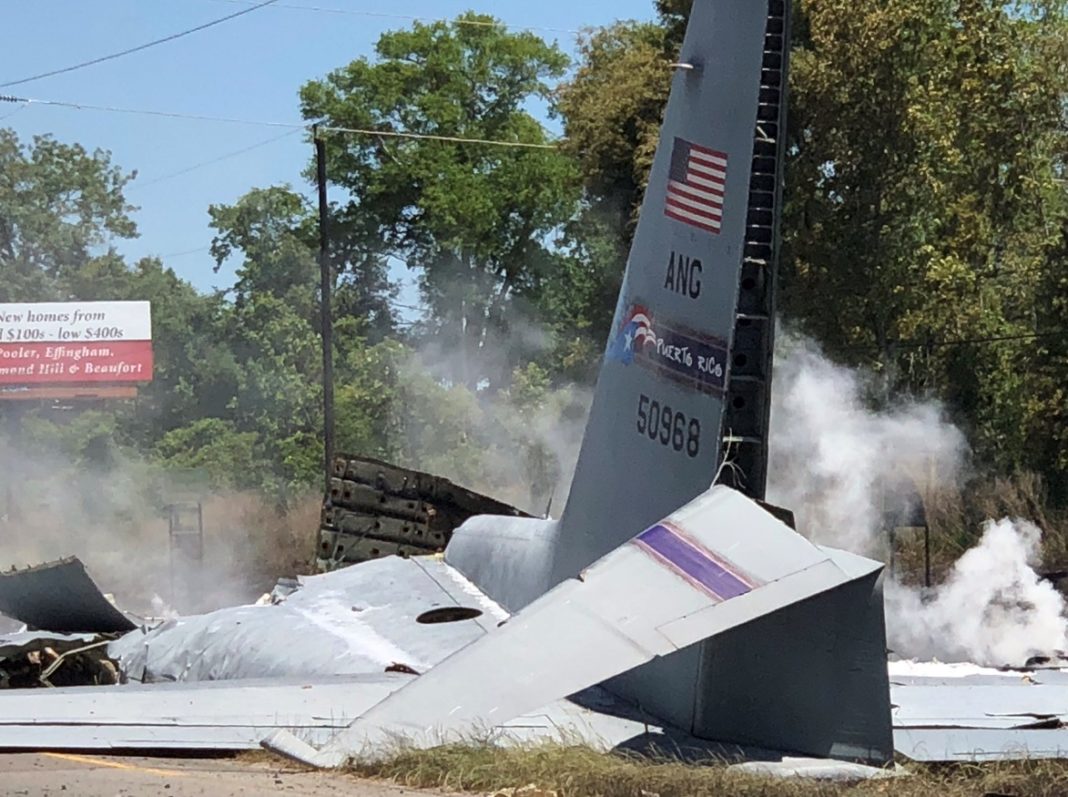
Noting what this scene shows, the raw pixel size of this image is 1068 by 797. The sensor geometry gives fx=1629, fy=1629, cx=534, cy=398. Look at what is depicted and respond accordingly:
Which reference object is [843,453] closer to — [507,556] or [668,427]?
[507,556]

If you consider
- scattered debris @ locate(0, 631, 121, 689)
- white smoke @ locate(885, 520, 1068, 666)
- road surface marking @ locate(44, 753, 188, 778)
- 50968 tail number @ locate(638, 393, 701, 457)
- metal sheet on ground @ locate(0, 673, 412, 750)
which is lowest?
white smoke @ locate(885, 520, 1068, 666)

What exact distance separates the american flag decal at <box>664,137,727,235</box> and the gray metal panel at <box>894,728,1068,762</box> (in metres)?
2.55

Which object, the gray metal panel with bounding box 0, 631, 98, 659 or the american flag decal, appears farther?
the gray metal panel with bounding box 0, 631, 98, 659

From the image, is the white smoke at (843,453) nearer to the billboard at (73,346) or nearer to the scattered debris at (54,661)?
the scattered debris at (54,661)

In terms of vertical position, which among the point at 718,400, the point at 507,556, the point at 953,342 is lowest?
the point at 507,556

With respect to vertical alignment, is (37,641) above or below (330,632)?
below

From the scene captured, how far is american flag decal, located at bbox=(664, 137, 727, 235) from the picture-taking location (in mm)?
7871

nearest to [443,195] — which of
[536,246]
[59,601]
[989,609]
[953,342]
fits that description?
[536,246]

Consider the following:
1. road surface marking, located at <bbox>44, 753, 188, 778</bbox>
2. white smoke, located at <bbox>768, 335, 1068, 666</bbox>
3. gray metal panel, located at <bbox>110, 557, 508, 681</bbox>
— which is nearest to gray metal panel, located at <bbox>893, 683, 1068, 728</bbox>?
gray metal panel, located at <bbox>110, 557, 508, 681</bbox>

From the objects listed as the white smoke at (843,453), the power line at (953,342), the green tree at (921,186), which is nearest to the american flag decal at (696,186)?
the green tree at (921,186)

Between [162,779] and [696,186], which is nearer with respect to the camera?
[162,779]

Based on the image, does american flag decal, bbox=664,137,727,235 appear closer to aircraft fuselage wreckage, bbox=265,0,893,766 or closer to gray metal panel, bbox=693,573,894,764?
aircraft fuselage wreckage, bbox=265,0,893,766

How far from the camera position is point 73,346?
4006 centimetres

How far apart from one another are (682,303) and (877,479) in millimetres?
16529
